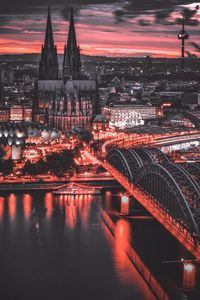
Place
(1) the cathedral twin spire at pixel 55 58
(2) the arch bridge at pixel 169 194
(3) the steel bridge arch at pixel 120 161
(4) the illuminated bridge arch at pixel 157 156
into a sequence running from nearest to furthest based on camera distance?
1. (2) the arch bridge at pixel 169 194
2. (3) the steel bridge arch at pixel 120 161
3. (4) the illuminated bridge arch at pixel 157 156
4. (1) the cathedral twin spire at pixel 55 58

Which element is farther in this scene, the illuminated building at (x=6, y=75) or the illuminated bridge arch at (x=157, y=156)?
the illuminated building at (x=6, y=75)

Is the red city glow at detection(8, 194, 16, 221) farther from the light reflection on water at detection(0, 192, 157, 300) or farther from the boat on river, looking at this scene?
the boat on river

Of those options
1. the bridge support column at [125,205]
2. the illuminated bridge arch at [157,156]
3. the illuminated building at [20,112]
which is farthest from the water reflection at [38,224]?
the illuminated building at [20,112]

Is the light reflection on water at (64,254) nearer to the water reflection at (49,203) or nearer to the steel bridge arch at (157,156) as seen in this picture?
the water reflection at (49,203)

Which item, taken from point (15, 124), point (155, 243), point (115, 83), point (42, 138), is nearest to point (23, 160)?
point (42, 138)

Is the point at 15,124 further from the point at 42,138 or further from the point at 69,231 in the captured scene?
the point at 69,231

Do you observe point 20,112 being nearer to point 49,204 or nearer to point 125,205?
point 49,204

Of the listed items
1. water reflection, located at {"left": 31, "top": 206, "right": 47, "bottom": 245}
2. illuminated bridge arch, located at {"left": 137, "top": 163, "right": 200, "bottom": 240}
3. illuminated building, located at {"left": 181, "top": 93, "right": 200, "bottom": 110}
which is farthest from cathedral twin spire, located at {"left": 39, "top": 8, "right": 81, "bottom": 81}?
illuminated bridge arch, located at {"left": 137, "top": 163, "right": 200, "bottom": 240}
